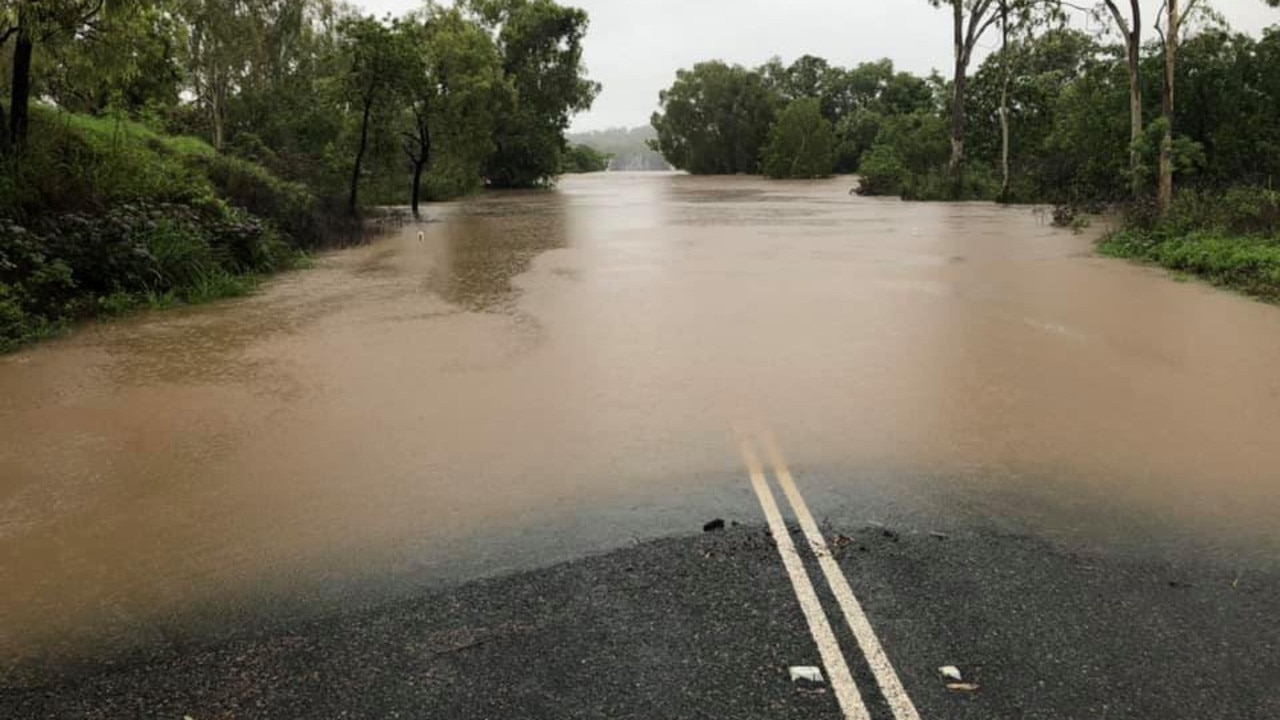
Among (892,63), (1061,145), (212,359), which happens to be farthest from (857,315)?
(892,63)

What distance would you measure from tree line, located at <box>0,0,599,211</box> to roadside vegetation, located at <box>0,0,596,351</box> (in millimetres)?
73

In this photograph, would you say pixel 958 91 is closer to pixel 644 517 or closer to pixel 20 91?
pixel 20 91

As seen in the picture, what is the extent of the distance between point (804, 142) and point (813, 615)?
7239 cm

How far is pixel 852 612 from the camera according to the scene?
4422mm

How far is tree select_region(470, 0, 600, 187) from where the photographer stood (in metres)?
64.6

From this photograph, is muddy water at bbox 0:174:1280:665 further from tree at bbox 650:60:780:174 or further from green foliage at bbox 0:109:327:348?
tree at bbox 650:60:780:174

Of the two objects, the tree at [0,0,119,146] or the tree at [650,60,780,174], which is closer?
the tree at [0,0,119,146]

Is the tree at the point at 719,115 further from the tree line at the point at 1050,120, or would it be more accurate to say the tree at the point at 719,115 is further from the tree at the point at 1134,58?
the tree at the point at 1134,58

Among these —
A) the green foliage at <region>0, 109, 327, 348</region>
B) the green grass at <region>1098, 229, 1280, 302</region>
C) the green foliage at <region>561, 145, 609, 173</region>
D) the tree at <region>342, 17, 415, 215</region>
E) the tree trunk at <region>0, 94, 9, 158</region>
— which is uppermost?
the green foliage at <region>561, 145, 609, 173</region>

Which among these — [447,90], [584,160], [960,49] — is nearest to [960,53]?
[960,49]

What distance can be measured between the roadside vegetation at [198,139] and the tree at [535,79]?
42.7 ft

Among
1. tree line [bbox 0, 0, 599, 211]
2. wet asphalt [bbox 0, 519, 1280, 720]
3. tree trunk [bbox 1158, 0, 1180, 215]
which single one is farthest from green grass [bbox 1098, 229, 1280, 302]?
tree line [bbox 0, 0, 599, 211]

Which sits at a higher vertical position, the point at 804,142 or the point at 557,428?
the point at 804,142

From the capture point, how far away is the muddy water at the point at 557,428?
5.26 m
